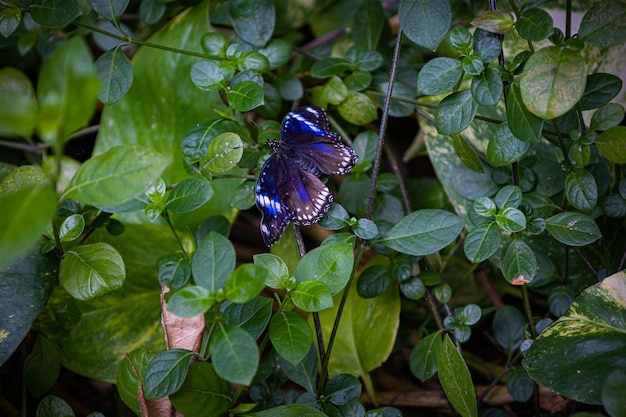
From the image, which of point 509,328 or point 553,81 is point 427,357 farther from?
point 553,81

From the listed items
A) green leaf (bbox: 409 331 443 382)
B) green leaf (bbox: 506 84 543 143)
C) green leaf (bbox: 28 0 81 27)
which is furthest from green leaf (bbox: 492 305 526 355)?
green leaf (bbox: 28 0 81 27)

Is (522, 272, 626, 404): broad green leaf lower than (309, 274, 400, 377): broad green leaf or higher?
higher

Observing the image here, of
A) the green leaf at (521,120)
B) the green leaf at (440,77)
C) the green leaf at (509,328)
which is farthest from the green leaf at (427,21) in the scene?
the green leaf at (509,328)

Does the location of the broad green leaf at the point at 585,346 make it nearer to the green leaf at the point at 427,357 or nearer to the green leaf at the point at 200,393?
the green leaf at the point at 427,357

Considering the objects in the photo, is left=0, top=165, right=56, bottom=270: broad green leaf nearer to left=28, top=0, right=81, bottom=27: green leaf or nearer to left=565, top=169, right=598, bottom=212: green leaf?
left=28, top=0, right=81, bottom=27: green leaf

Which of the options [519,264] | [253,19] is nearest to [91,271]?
[253,19]
